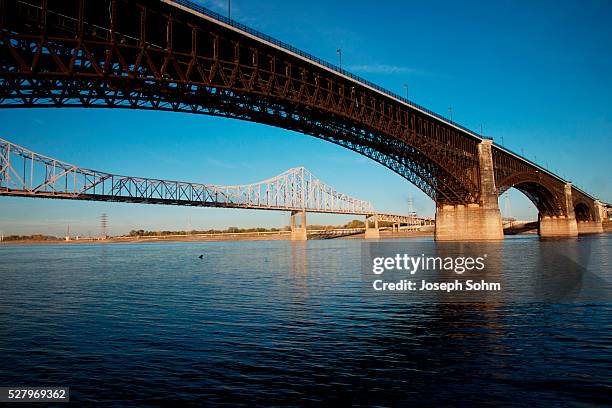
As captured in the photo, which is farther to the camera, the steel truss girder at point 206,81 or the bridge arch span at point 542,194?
the bridge arch span at point 542,194

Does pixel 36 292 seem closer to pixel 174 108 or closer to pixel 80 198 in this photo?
pixel 174 108

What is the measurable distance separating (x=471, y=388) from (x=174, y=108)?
126 feet

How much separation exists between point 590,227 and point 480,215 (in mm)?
106035

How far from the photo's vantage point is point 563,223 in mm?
132750

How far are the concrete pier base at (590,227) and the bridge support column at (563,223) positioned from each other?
3712cm

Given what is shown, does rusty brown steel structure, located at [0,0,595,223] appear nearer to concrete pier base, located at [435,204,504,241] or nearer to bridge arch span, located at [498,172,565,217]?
concrete pier base, located at [435,204,504,241]

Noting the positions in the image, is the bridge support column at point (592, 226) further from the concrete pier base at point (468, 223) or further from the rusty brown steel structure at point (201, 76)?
the rusty brown steel structure at point (201, 76)

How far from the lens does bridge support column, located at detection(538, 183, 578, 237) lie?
132 metres

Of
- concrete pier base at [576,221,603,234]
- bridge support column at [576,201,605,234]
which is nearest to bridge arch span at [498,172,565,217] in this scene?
concrete pier base at [576,221,603,234]

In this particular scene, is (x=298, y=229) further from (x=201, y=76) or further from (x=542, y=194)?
(x=201, y=76)

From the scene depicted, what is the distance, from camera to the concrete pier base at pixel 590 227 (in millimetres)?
164125

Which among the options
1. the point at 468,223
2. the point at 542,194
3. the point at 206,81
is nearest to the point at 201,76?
the point at 206,81

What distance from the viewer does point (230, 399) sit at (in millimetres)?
8758

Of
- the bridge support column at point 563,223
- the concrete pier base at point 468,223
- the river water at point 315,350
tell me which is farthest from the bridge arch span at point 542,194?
the river water at point 315,350
